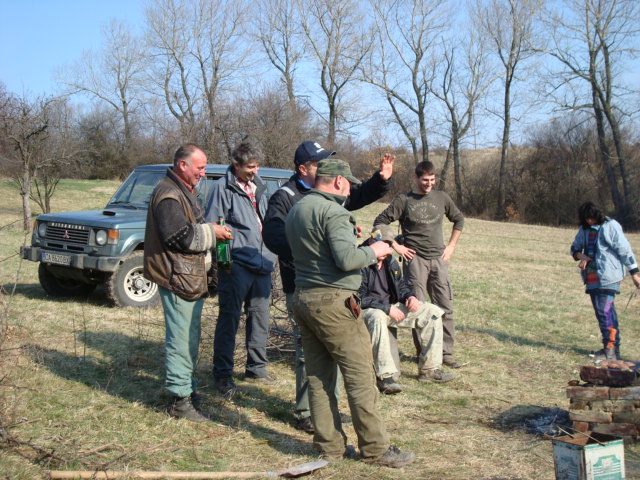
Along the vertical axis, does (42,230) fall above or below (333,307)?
above

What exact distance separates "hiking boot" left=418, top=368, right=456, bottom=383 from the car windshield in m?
4.75

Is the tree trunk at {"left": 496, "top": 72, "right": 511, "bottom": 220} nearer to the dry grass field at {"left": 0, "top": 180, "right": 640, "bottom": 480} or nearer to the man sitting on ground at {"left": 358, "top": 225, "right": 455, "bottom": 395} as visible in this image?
the dry grass field at {"left": 0, "top": 180, "right": 640, "bottom": 480}

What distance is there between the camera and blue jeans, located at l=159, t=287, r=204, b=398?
423 cm

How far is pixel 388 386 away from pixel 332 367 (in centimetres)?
153

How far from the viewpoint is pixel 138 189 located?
876 centimetres

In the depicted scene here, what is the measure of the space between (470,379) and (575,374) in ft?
3.78

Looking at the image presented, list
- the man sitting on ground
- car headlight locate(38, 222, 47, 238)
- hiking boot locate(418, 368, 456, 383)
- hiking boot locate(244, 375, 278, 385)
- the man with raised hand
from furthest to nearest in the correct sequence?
car headlight locate(38, 222, 47, 238) → the man with raised hand → hiking boot locate(418, 368, 456, 383) → hiking boot locate(244, 375, 278, 385) → the man sitting on ground

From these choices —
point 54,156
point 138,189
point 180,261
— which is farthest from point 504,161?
point 180,261

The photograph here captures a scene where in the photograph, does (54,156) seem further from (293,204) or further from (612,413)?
(612,413)

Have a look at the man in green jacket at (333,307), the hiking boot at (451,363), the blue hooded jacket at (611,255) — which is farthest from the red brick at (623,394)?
the blue hooded jacket at (611,255)

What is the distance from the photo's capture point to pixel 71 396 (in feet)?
15.4

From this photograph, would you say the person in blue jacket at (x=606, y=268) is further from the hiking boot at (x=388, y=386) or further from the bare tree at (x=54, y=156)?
the bare tree at (x=54, y=156)

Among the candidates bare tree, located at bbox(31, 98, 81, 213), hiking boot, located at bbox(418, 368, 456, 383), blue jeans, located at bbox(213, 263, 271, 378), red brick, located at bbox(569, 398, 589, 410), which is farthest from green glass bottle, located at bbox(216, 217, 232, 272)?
bare tree, located at bbox(31, 98, 81, 213)

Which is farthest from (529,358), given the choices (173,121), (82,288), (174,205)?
(173,121)
